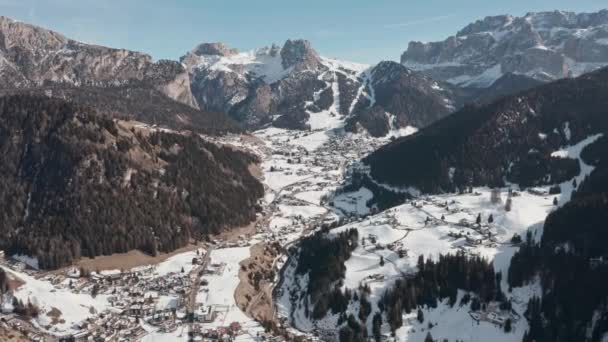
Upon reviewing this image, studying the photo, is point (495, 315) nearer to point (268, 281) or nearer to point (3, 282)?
point (268, 281)

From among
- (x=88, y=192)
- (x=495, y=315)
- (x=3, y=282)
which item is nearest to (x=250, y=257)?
(x=88, y=192)

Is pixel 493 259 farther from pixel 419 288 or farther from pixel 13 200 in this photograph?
pixel 13 200

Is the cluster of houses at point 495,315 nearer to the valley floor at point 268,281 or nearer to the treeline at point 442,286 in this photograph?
the valley floor at point 268,281

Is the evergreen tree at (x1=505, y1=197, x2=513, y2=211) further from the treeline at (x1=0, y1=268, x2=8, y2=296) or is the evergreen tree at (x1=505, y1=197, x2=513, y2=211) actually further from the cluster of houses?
the treeline at (x1=0, y1=268, x2=8, y2=296)

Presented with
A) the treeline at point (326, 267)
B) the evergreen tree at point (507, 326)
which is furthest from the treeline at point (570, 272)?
the treeline at point (326, 267)

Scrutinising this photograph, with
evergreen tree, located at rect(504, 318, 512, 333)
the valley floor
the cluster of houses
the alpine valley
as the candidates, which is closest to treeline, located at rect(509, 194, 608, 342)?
the alpine valley

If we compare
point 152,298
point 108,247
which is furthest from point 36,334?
point 108,247
